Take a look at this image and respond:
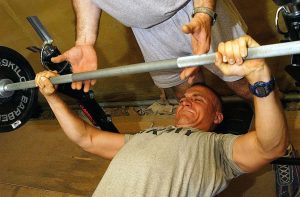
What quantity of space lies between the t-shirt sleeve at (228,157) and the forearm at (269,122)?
216mm

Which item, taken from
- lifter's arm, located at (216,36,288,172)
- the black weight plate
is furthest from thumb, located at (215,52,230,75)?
the black weight plate

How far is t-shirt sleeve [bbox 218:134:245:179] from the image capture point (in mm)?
1533

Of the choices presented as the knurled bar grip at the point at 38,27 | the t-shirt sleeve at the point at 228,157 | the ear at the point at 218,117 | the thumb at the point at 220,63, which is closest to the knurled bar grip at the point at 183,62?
the thumb at the point at 220,63

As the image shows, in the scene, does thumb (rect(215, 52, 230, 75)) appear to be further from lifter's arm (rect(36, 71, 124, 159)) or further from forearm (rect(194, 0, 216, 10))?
lifter's arm (rect(36, 71, 124, 159))

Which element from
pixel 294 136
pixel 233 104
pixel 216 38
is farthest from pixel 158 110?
pixel 216 38

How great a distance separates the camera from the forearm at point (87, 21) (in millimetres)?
1875

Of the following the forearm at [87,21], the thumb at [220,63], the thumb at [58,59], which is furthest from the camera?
the forearm at [87,21]

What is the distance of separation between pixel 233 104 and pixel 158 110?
980 mm

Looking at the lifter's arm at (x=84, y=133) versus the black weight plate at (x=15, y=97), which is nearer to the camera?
the lifter's arm at (x=84, y=133)

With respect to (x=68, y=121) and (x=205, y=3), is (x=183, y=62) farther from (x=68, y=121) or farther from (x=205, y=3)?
(x=68, y=121)

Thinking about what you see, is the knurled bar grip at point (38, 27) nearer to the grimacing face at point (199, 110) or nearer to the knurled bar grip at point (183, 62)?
the knurled bar grip at point (183, 62)

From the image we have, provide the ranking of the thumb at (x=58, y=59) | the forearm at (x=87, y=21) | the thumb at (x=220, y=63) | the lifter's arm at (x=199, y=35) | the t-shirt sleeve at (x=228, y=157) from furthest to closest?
1. the forearm at (x=87, y=21)
2. the thumb at (x=58, y=59)
3. the t-shirt sleeve at (x=228, y=157)
4. the lifter's arm at (x=199, y=35)
5. the thumb at (x=220, y=63)

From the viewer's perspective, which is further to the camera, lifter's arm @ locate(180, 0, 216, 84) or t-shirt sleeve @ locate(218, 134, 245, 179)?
t-shirt sleeve @ locate(218, 134, 245, 179)

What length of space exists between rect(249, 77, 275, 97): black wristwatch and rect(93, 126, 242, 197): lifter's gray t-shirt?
1.36 ft
